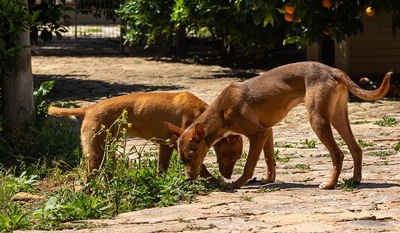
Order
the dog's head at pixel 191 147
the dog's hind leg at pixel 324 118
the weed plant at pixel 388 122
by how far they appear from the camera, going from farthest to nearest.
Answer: the weed plant at pixel 388 122 < the dog's head at pixel 191 147 < the dog's hind leg at pixel 324 118

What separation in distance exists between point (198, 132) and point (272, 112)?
2.59 feet

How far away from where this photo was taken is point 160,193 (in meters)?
8.17

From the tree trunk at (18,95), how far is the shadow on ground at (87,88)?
4831mm

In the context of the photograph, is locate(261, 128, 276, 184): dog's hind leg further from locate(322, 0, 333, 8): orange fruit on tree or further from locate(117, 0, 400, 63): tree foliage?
locate(322, 0, 333, 8): orange fruit on tree

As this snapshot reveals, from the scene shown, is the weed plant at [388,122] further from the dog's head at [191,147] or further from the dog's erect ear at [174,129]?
the dog's erect ear at [174,129]

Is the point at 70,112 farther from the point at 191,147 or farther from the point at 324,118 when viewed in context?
the point at 324,118

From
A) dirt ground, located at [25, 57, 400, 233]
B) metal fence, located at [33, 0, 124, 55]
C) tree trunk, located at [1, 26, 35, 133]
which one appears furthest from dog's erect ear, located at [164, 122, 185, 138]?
metal fence, located at [33, 0, 124, 55]

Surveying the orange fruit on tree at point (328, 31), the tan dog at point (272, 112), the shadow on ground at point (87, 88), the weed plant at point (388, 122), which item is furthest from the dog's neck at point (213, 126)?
the shadow on ground at point (87, 88)

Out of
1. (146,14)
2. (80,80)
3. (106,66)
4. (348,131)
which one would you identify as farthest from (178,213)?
(106,66)

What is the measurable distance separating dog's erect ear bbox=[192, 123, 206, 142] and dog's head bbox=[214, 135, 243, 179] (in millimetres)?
481

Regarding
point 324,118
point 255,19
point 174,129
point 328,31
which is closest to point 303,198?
point 324,118

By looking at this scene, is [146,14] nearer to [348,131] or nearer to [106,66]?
[106,66]

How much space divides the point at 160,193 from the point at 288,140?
4074 mm

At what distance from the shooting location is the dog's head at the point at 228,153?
9.31 meters
